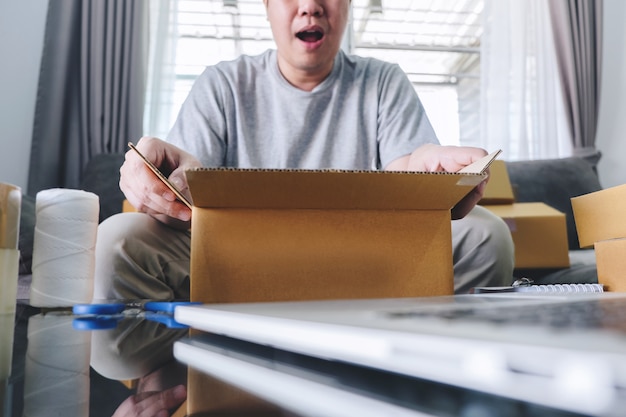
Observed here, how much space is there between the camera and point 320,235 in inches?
21.4

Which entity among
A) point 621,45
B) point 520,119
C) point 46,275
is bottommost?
point 46,275

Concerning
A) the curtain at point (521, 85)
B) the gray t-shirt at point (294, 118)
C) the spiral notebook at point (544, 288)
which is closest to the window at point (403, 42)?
the curtain at point (521, 85)

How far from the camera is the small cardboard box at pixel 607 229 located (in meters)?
0.68

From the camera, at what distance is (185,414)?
0.56 feet

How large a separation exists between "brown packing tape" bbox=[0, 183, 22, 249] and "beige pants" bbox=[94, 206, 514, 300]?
42cm

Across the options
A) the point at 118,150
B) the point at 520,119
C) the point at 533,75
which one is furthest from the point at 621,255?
the point at 533,75

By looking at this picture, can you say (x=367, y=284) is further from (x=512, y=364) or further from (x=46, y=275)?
(x=46, y=275)

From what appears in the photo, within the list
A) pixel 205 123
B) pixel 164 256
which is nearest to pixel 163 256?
pixel 164 256

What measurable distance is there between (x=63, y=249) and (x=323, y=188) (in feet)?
2.21

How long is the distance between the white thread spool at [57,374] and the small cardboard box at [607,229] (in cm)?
61

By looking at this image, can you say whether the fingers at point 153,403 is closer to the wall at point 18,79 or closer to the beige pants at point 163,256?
the beige pants at point 163,256

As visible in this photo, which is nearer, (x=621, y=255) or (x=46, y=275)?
A: (x=621, y=255)

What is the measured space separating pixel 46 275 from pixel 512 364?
38.7 inches

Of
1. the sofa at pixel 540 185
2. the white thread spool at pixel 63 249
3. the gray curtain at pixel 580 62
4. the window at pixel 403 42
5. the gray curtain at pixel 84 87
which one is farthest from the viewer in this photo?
the gray curtain at pixel 580 62
